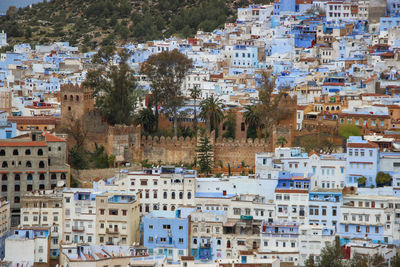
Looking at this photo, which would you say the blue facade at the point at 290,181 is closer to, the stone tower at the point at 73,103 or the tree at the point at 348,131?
the tree at the point at 348,131

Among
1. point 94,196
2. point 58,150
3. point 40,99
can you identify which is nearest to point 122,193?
point 94,196

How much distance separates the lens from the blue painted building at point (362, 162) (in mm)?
53938

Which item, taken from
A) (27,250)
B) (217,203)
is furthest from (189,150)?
(27,250)

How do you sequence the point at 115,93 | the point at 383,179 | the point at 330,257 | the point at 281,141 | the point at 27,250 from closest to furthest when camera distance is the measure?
the point at 330,257 → the point at 27,250 → the point at 383,179 → the point at 281,141 → the point at 115,93

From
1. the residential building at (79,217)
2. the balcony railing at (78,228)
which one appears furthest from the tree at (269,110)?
the balcony railing at (78,228)

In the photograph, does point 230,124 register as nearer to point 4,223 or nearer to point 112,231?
point 112,231

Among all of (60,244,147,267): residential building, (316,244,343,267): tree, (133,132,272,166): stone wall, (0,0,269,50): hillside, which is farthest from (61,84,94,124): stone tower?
(0,0,269,50): hillside

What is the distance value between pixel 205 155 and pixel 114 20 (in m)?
55.0

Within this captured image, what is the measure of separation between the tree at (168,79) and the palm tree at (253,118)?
382cm

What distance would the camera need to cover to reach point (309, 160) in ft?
179

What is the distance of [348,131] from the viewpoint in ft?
193

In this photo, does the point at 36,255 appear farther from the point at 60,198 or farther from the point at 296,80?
the point at 296,80

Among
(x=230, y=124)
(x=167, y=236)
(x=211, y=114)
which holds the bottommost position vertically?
(x=167, y=236)

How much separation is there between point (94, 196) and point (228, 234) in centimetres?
665
